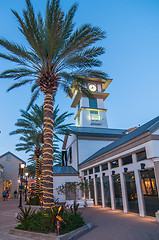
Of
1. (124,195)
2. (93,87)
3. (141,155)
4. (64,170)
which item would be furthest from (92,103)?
(141,155)

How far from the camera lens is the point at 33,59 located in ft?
38.7

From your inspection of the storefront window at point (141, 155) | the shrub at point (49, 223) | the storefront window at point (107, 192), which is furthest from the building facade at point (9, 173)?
the storefront window at point (141, 155)

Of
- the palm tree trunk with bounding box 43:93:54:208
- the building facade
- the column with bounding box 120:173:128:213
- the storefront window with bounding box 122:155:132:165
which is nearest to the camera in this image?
the palm tree trunk with bounding box 43:93:54:208

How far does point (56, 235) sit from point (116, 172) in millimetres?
8399

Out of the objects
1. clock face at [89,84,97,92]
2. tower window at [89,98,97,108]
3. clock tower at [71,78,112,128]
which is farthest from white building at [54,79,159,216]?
clock face at [89,84,97,92]

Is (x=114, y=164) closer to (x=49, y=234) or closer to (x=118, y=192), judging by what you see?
(x=118, y=192)

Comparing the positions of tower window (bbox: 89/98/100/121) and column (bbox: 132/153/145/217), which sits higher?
tower window (bbox: 89/98/100/121)

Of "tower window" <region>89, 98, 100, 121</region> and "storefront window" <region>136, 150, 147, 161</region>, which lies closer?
"storefront window" <region>136, 150, 147, 161</region>

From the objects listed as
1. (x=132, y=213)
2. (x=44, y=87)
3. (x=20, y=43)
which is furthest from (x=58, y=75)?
(x=132, y=213)

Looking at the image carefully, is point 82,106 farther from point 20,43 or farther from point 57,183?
point 20,43

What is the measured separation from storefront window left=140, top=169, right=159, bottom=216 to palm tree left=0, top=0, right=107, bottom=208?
5.54 m

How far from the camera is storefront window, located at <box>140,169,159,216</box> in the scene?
388 inches

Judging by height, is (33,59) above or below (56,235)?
above

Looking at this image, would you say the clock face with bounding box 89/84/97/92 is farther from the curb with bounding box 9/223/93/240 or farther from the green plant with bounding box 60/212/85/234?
the curb with bounding box 9/223/93/240
